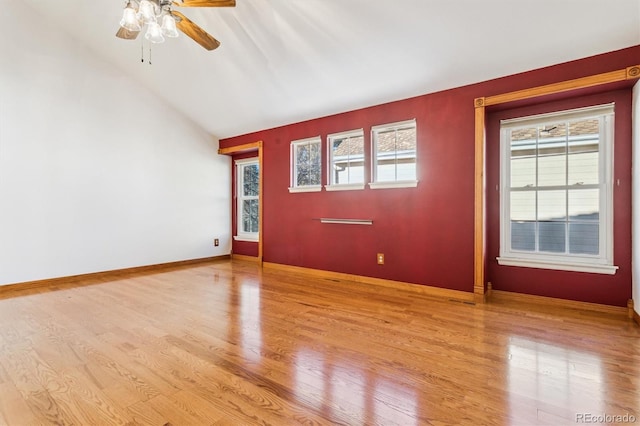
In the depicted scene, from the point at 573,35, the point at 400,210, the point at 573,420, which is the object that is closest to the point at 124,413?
the point at 573,420

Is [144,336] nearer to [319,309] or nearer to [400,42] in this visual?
[319,309]

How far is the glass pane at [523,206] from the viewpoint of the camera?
3.28m

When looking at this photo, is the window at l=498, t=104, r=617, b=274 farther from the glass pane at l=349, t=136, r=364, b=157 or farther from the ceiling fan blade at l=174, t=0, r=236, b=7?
the ceiling fan blade at l=174, t=0, r=236, b=7

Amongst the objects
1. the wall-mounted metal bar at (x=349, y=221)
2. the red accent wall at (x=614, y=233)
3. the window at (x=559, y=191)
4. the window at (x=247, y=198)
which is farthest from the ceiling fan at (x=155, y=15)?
the window at (x=247, y=198)

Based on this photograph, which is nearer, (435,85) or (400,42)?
(400,42)

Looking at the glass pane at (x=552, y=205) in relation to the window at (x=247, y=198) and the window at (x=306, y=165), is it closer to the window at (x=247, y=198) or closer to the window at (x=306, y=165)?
the window at (x=306, y=165)

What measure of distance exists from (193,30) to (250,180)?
11.5 ft

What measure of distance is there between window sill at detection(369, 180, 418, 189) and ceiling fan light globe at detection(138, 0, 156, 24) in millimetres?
2786

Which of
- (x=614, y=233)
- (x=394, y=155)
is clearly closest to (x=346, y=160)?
(x=394, y=155)

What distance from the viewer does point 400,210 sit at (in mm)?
3783

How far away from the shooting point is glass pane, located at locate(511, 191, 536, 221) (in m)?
3.28

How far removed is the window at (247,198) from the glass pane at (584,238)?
14.6ft

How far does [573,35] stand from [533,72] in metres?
0.45

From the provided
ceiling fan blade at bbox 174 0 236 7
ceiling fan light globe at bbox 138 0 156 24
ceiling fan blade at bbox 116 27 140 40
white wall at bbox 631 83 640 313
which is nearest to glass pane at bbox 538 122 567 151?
white wall at bbox 631 83 640 313
